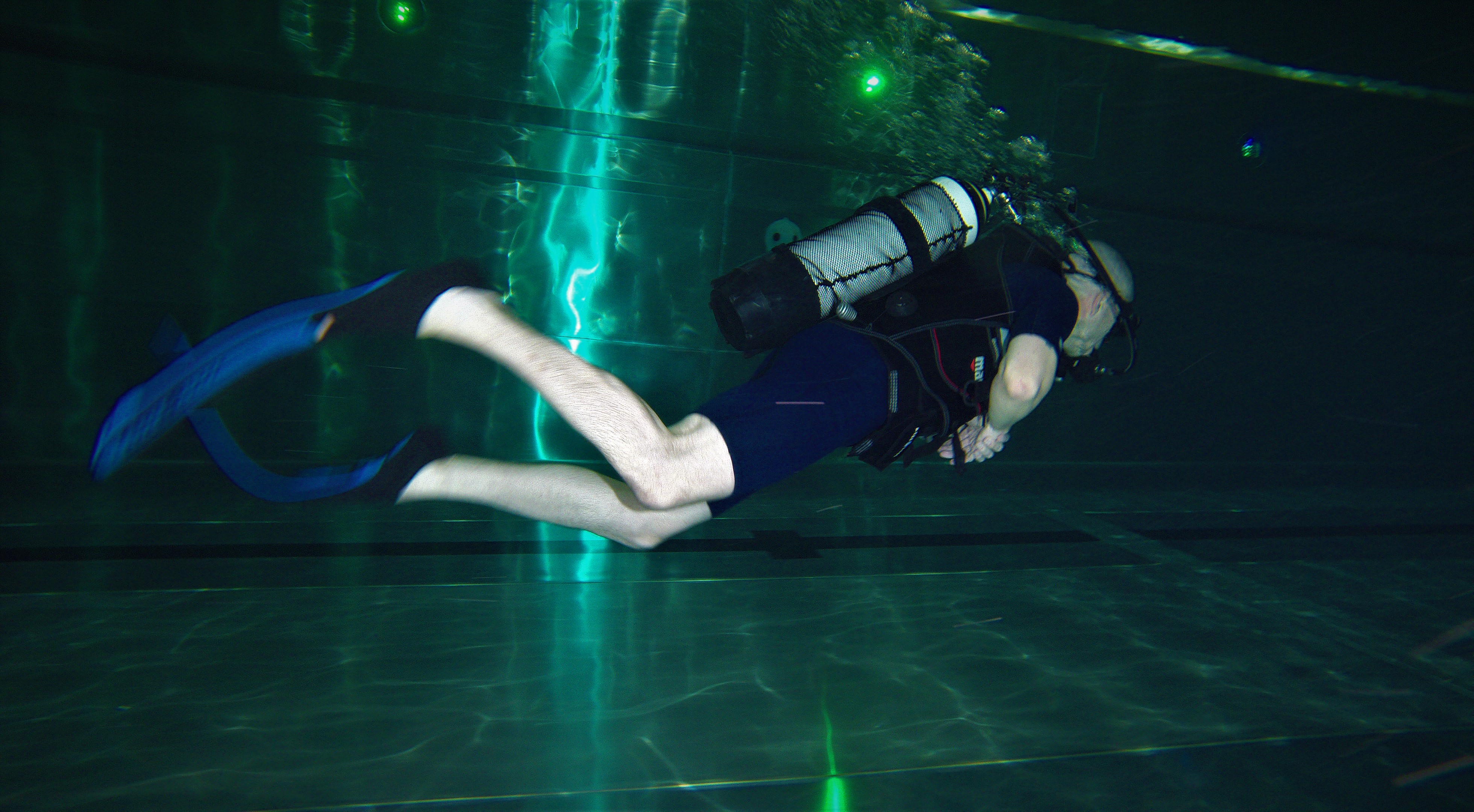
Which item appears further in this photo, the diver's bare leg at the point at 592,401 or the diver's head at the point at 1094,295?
the diver's head at the point at 1094,295

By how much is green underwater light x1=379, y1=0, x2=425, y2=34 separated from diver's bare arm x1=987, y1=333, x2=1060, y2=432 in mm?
3309

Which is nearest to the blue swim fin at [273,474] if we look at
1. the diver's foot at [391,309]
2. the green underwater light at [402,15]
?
the diver's foot at [391,309]

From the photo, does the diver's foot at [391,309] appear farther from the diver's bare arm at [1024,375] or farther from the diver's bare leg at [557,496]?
the diver's bare arm at [1024,375]

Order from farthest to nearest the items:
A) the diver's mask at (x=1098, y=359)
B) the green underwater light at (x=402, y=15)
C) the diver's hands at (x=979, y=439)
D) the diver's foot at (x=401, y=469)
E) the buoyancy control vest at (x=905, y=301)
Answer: the green underwater light at (x=402, y=15), the diver's mask at (x=1098, y=359), the diver's hands at (x=979, y=439), the buoyancy control vest at (x=905, y=301), the diver's foot at (x=401, y=469)

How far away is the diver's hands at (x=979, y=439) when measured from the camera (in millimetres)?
2152

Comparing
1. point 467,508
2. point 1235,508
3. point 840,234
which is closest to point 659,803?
point 840,234

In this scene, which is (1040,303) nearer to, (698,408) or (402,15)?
(698,408)

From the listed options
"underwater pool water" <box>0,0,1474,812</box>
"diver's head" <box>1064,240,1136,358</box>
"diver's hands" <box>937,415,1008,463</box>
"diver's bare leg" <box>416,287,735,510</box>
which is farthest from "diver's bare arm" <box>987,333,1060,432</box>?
"diver's bare leg" <box>416,287,735,510</box>

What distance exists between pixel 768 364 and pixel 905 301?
42 centimetres

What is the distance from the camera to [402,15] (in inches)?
141

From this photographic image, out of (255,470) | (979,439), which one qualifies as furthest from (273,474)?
(979,439)

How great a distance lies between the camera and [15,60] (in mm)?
3217

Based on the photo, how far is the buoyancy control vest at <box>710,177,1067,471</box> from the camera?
6.22ft

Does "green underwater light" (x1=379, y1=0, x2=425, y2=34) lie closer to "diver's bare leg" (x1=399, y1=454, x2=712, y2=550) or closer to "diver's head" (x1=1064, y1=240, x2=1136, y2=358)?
"diver's bare leg" (x1=399, y1=454, x2=712, y2=550)
